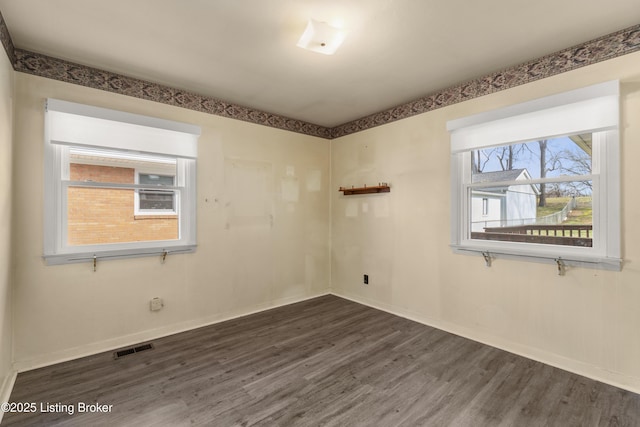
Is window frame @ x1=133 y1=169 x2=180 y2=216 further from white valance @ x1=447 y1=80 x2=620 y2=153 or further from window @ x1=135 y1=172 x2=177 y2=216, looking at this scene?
white valance @ x1=447 y1=80 x2=620 y2=153

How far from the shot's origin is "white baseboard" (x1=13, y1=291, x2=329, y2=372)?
2385mm

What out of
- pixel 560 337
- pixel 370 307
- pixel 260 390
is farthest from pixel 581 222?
pixel 260 390

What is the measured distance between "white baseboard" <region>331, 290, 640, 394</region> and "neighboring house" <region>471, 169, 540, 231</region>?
107 cm

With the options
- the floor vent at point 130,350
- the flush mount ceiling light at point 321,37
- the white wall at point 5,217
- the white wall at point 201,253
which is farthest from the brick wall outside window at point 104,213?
the flush mount ceiling light at point 321,37

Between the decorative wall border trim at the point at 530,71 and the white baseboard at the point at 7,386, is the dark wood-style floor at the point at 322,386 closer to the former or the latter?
the white baseboard at the point at 7,386

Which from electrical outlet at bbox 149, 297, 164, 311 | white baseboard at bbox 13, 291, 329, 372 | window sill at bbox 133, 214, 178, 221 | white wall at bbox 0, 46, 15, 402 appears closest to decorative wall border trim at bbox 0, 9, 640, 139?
white wall at bbox 0, 46, 15, 402

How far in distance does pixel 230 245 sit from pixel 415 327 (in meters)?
2.32

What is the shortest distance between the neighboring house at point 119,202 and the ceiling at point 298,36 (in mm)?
866

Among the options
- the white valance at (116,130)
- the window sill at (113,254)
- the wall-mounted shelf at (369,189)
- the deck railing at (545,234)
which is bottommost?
the window sill at (113,254)

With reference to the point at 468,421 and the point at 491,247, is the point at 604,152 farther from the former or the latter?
the point at 468,421

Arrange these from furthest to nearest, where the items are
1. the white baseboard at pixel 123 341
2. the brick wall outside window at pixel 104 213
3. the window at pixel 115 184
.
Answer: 1. the brick wall outside window at pixel 104 213
2. the window at pixel 115 184
3. the white baseboard at pixel 123 341

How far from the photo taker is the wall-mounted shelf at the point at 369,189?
12.2 feet

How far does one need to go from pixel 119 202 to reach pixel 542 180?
3.94 meters

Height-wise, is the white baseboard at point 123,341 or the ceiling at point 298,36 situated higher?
the ceiling at point 298,36
